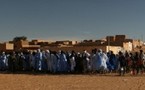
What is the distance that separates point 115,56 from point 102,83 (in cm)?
612

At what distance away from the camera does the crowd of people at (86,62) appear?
23.9 m

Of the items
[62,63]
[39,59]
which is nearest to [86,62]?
[62,63]

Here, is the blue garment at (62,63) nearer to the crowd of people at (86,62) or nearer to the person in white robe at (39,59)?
the crowd of people at (86,62)

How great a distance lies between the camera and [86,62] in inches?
979

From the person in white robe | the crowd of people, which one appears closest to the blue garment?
the crowd of people

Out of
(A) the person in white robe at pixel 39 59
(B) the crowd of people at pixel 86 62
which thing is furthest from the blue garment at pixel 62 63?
(A) the person in white robe at pixel 39 59

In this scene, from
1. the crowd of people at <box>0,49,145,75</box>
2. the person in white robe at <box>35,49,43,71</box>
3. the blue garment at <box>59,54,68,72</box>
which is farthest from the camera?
the person in white robe at <box>35,49,43,71</box>

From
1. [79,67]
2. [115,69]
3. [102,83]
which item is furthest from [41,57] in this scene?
[102,83]

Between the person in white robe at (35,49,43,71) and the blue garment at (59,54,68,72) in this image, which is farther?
the person in white robe at (35,49,43,71)

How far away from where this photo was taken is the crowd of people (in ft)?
78.5

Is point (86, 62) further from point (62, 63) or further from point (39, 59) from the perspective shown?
point (39, 59)

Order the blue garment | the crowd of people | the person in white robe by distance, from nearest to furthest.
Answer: the crowd of people, the blue garment, the person in white robe

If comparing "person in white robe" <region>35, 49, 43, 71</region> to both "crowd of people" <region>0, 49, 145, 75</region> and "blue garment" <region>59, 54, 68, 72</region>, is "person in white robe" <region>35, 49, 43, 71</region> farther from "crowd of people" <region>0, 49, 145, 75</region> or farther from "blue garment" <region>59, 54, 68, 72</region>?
"blue garment" <region>59, 54, 68, 72</region>

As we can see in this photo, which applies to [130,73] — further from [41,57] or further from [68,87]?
[68,87]
